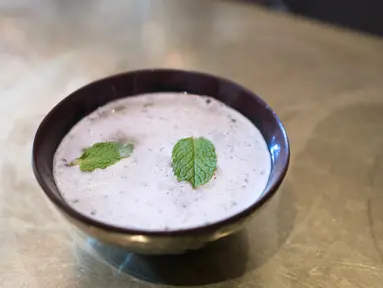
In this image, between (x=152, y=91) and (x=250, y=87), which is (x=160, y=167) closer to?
(x=152, y=91)

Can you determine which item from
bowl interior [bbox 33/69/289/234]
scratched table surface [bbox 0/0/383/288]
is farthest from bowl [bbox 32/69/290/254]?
scratched table surface [bbox 0/0/383/288]

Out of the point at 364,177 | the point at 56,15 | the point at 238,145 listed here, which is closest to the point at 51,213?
the point at 238,145

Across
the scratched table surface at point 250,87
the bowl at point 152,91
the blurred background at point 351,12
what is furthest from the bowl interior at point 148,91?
the blurred background at point 351,12

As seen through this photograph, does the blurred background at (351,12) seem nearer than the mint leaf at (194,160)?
No

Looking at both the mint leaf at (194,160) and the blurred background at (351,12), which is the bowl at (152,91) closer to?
the mint leaf at (194,160)

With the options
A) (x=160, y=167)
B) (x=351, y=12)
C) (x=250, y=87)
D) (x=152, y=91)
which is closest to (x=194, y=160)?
(x=160, y=167)

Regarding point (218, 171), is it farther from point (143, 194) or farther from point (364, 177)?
point (364, 177)

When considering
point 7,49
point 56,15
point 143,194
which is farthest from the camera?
point 56,15

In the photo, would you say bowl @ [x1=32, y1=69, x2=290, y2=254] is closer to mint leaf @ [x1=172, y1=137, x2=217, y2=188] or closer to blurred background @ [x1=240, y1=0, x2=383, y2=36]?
mint leaf @ [x1=172, y1=137, x2=217, y2=188]
